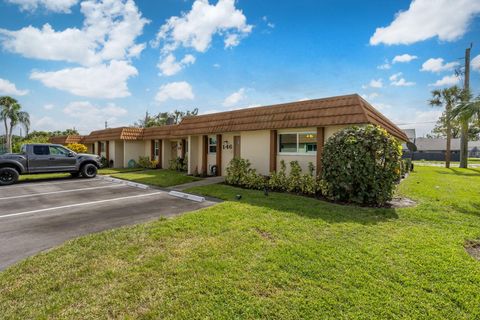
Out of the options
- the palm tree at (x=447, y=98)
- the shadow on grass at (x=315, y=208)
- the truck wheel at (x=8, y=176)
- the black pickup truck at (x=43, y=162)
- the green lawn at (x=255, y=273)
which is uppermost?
the palm tree at (x=447, y=98)

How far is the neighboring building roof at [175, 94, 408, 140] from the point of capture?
8.36 m

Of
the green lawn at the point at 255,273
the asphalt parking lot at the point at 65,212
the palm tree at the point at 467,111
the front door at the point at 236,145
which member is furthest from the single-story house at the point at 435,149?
the asphalt parking lot at the point at 65,212

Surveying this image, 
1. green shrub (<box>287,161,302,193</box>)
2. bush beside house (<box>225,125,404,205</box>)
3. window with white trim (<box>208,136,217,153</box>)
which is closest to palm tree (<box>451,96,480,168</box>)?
bush beside house (<box>225,125,404,205</box>)

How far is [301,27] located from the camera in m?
10.7

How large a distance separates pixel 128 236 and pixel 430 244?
217 inches

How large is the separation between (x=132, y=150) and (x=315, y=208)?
17836mm

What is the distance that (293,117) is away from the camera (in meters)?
9.78

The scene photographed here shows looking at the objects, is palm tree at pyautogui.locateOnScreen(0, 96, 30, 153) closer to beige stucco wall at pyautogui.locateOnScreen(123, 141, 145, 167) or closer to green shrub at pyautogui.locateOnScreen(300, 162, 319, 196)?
beige stucco wall at pyautogui.locateOnScreen(123, 141, 145, 167)

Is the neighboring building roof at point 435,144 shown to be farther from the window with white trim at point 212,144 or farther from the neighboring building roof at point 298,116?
the window with white trim at point 212,144

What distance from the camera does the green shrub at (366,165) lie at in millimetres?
6863

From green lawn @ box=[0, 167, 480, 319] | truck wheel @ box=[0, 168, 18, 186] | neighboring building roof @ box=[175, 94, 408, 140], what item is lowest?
green lawn @ box=[0, 167, 480, 319]

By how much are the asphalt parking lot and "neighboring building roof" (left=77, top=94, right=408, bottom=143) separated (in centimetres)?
464

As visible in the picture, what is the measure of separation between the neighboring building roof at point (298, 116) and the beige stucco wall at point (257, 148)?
2.27ft

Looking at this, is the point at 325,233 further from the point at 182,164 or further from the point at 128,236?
the point at 182,164
